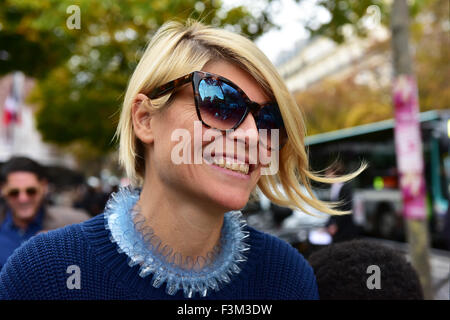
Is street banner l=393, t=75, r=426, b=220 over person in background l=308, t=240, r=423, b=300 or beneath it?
over

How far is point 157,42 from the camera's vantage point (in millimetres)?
1508

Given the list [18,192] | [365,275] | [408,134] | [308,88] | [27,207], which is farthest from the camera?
[308,88]

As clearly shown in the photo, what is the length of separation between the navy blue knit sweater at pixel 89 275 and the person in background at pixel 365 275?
317mm

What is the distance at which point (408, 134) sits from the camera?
5.14m

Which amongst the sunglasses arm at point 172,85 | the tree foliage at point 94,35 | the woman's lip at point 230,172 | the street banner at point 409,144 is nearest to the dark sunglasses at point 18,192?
the tree foliage at point 94,35

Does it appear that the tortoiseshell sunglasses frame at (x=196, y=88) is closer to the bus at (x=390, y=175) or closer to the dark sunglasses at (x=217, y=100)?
the dark sunglasses at (x=217, y=100)

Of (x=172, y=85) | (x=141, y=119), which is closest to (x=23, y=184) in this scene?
(x=141, y=119)

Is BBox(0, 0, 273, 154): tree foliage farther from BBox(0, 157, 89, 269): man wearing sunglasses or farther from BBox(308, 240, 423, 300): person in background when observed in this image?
BBox(308, 240, 423, 300): person in background

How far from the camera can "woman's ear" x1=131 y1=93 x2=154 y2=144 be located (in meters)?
1.46

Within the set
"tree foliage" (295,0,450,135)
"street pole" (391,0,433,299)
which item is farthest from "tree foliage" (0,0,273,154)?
"tree foliage" (295,0,450,135)

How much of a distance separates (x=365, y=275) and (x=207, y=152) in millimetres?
831

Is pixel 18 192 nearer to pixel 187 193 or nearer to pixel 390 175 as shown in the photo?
pixel 187 193

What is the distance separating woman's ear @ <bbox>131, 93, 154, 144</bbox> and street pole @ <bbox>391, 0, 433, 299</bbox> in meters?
4.17
